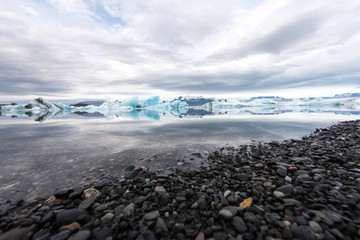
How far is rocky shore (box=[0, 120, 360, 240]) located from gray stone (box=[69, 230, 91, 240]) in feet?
0.05

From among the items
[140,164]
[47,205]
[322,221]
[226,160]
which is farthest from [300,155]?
[47,205]

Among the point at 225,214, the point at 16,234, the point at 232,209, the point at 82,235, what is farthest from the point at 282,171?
the point at 16,234

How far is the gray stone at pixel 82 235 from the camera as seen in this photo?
2.23m

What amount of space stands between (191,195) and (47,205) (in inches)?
116

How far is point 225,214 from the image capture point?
264 centimetres

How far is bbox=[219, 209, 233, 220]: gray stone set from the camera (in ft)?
8.49

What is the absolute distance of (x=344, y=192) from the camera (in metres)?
3.15

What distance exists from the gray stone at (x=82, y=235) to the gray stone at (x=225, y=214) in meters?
2.10

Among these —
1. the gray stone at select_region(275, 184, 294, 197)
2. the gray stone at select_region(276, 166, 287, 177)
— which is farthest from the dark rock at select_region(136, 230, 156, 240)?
the gray stone at select_region(276, 166, 287, 177)

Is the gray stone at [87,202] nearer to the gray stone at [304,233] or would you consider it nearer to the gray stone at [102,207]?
the gray stone at [102,207]

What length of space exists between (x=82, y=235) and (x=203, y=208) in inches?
78.3

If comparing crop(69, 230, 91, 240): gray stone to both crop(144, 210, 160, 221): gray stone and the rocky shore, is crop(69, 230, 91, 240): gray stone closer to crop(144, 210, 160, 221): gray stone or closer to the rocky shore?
the rocky shore

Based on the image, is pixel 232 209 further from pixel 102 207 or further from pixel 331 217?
pixel 102 207

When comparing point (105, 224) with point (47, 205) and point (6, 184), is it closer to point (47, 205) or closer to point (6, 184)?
point (47, 205)
